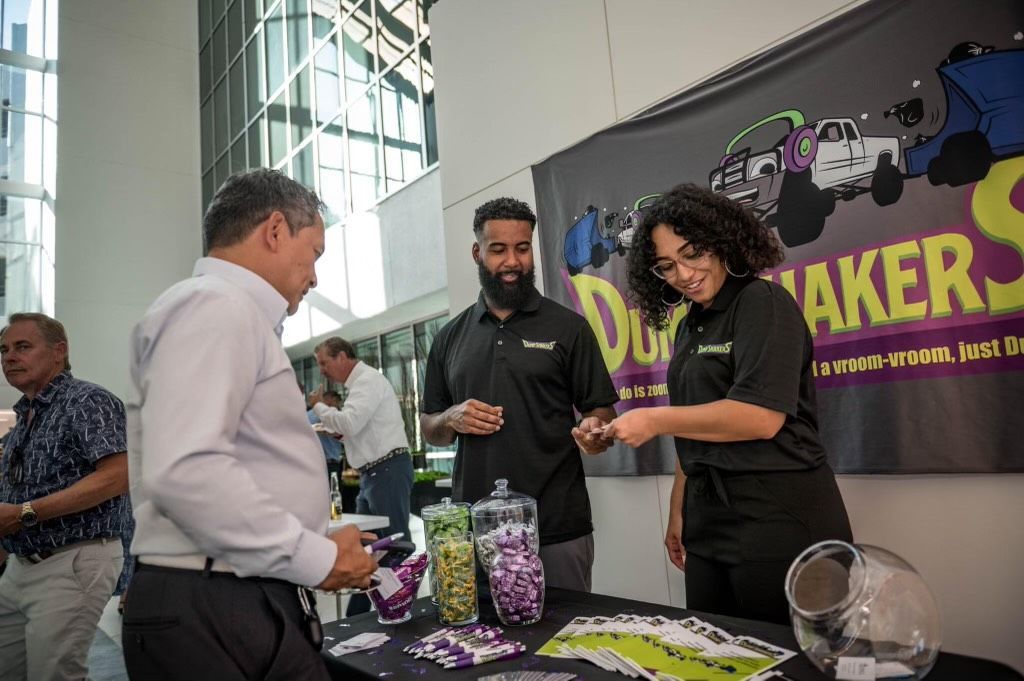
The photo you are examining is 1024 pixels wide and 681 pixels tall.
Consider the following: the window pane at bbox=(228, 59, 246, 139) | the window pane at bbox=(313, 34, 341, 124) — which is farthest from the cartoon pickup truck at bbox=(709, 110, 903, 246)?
the window pane at bbox=(228, 59, 246, 139)

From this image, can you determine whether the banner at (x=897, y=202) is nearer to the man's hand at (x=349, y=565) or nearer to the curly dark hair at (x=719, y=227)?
the curly dark hair at (x=719, y=227)

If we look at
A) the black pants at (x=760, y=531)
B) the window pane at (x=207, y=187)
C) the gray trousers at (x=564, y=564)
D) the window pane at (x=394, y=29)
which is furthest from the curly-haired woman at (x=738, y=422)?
the window pane at (x=207, y=187)

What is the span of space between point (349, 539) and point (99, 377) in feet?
→ 38.2

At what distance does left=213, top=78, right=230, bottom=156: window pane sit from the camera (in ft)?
37.8

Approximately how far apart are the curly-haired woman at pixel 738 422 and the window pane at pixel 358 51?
669 centimetres

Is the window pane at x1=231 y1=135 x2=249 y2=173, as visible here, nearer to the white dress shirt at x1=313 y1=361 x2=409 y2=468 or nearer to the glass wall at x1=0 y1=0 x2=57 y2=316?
the glass wall at x1=0 y1=0 x2=57 y2=316

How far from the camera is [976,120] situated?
5.68 feet

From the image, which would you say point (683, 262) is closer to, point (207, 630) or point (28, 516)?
point (207, 630)

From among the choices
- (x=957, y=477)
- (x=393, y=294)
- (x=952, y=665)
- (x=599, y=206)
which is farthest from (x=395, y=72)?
(x=952, y=665)

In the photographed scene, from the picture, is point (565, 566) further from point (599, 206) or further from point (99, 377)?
point (99, 377)

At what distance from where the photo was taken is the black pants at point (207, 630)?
3.16ft

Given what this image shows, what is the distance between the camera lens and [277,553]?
3.13ft

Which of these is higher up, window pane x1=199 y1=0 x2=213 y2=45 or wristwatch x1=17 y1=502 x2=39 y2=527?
window pane x1=199 y1=0 x2=213 y2=45

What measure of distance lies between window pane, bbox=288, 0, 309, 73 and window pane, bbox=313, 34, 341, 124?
0.51 meters
